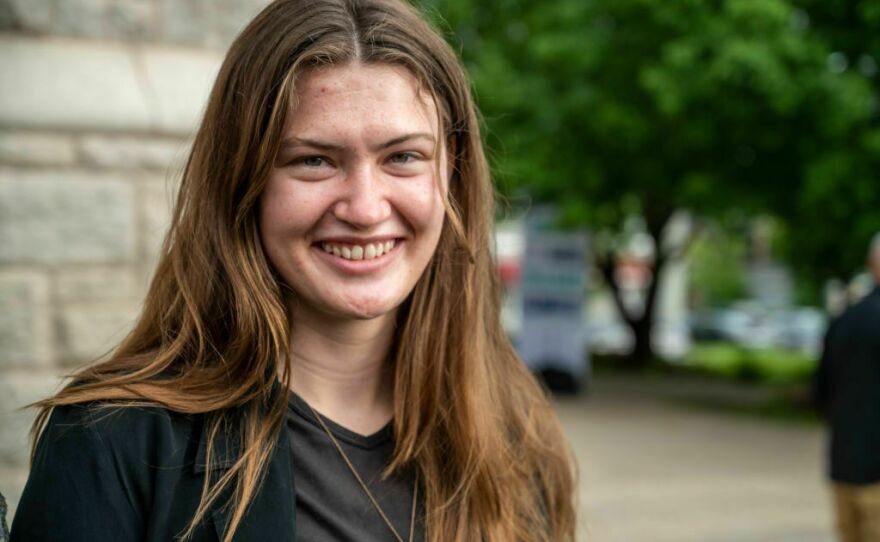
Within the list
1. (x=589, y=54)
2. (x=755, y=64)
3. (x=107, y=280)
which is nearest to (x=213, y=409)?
(x=107, y=280)

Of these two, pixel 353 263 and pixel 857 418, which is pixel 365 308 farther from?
pixel 857 418

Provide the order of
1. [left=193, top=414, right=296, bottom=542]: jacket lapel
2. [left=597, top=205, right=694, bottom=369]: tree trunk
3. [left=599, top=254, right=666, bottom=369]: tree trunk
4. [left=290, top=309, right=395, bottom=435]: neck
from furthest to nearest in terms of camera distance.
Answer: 1. [left=599, top=254, right=666, bottom=369]: tree trunk
2. [left=597, top=205, right=694, bottom=369]: tree trunk
3. [left=290, top=309, right=395, bottom=435]: neck
4. [left=193, top=414, right=296, bottom=542]: jacket lapel

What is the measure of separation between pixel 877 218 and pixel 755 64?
7.47ft

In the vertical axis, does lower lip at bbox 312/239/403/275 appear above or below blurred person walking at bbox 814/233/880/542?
above

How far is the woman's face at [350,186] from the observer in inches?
67.2

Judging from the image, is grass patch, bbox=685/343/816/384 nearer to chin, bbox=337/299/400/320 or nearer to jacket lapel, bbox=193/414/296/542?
chin, bbox=337/299/400/320

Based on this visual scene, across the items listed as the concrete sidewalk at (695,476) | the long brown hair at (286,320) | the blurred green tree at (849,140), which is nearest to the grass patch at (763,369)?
the concrete sidewalk at (695,476)

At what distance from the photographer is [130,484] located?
156 centimetres

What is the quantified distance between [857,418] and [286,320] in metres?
→ 4.63

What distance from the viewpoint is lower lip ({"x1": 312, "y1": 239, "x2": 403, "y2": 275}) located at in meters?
1.75

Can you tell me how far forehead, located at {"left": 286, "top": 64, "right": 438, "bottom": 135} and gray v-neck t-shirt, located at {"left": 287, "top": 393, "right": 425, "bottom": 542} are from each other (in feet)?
1.44

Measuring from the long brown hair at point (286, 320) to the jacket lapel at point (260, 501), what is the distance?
0.05ft

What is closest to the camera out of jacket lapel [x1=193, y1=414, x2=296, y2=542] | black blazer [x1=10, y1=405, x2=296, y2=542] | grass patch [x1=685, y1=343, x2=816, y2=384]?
black blazer [x1=10, y1=405, x2=296, y2=542]

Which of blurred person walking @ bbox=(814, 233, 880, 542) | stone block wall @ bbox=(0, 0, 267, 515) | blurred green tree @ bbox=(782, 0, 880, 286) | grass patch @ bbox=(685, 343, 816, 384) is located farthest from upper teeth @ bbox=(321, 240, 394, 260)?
grass patch @ bbox=(685, 343, 816, 384)
